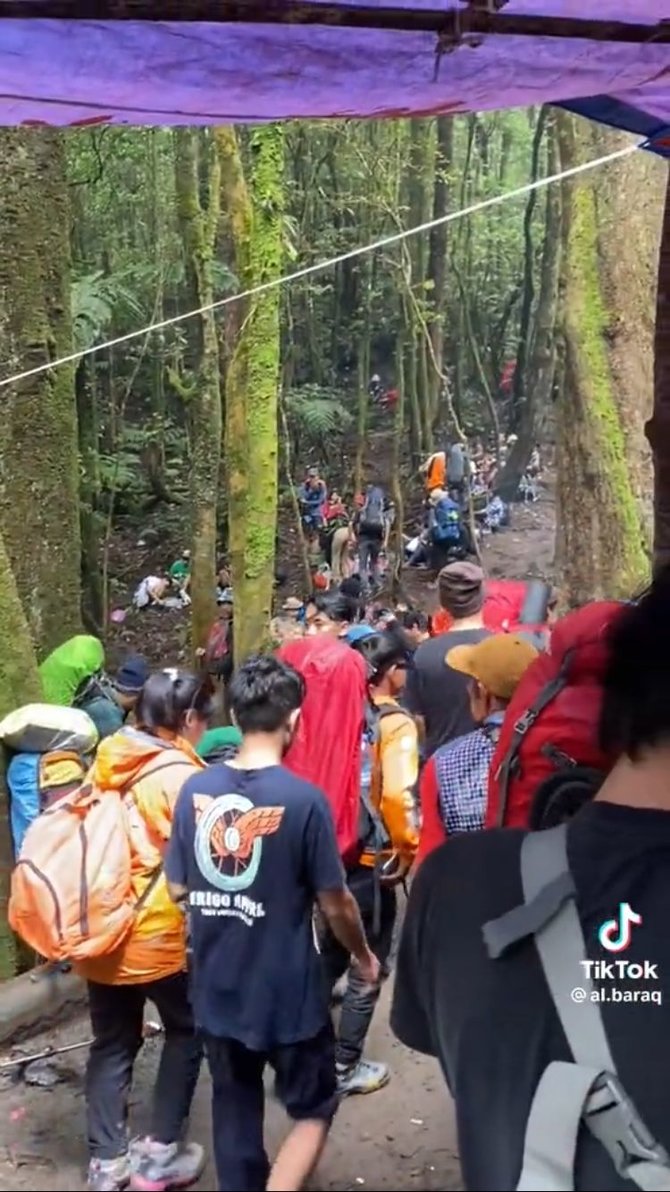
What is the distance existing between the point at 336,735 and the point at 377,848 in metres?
0.41

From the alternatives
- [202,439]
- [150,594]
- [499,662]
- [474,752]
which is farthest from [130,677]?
[150,594]

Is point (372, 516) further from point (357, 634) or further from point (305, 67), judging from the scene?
point (305, 67)

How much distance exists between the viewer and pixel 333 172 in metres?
22.4

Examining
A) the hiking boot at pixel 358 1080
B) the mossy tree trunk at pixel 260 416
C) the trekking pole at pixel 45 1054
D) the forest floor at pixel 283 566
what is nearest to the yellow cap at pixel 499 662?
the hiking boot at pixel 358 1080

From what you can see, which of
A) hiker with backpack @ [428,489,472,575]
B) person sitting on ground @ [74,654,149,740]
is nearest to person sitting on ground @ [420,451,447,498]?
hiker with backpack @ [428,489,472,575]

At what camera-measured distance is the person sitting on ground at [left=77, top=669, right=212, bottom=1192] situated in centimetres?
352

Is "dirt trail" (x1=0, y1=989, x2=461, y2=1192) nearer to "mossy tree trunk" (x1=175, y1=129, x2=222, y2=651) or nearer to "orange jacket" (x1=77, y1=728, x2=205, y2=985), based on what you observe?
"orange jacket" (x1=77, y1=728, x2=205, y2=985)

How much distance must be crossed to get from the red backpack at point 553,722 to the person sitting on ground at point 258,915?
3.05 feet

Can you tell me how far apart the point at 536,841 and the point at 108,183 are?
2057cm

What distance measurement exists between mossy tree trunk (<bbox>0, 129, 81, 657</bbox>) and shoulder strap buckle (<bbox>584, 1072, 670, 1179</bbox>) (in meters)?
5.83

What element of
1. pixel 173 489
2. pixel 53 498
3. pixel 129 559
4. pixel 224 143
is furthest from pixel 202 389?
pixel 173 489

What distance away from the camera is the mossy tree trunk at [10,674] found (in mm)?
4867

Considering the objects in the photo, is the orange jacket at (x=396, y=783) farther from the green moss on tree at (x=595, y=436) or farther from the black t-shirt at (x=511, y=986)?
the green moss on tree at (x=595, y=436)

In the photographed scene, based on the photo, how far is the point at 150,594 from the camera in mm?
17031
